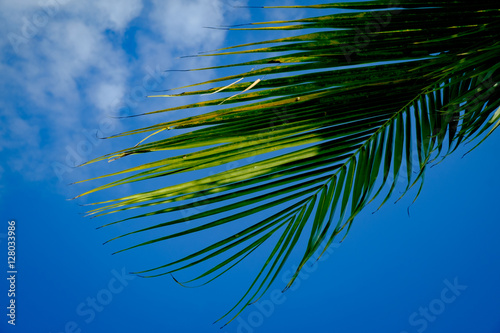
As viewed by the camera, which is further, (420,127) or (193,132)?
(420,127)

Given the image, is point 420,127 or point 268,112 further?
point 420,127

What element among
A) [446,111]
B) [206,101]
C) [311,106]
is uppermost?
[206,101]

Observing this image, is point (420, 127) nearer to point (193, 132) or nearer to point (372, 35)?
point (372, 35)

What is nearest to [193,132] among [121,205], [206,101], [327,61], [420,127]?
[206,101]

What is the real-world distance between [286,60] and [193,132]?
10.0 inches

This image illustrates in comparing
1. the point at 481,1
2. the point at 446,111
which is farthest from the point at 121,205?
the point at 481,1

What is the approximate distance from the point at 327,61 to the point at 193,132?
1.09ft

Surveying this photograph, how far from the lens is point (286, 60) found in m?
0.77

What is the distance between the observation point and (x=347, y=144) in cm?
85

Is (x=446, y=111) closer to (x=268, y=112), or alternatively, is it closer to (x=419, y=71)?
(x=419, y=71)

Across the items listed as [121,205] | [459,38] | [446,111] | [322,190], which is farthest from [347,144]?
[121,205]

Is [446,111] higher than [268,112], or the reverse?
[268,112]

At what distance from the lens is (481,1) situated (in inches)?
30.3

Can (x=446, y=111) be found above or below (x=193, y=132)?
below
